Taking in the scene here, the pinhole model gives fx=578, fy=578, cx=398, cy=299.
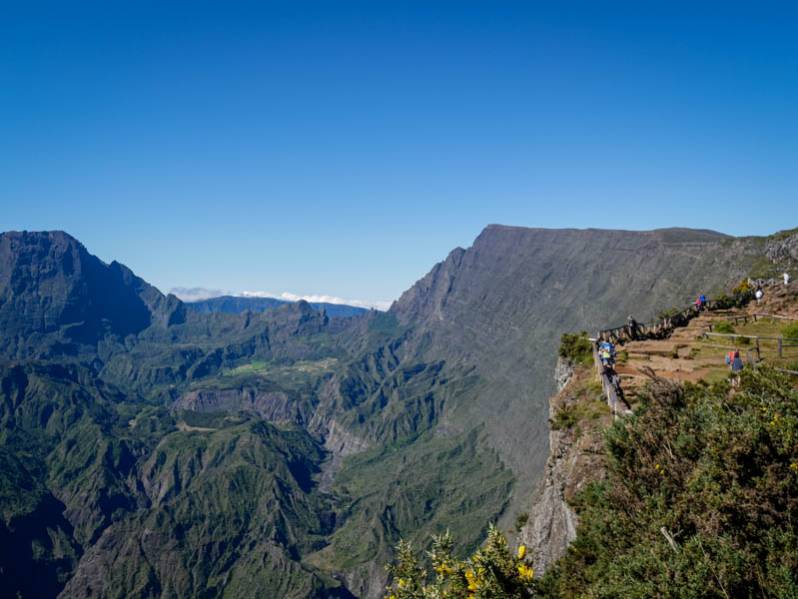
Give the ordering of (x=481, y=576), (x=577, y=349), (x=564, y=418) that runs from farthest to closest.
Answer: (x=577, y=349) → (x=564, y=418) → (x=481, y=576)

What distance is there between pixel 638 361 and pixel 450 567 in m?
29.0

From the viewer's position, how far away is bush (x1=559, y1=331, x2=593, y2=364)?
1962 inches

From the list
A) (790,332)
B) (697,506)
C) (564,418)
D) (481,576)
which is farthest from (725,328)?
(481,576)

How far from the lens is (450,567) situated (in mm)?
22453

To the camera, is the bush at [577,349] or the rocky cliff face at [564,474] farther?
the bush at [577,349]

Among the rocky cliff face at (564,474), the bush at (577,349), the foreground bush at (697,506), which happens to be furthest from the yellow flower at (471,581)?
the bush at (577,349)

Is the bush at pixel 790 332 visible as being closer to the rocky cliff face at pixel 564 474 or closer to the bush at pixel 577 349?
the bush at pixel 577 349

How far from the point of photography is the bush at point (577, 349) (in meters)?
49.8

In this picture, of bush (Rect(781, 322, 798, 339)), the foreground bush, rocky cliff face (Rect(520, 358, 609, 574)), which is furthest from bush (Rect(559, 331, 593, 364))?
the foreground bush

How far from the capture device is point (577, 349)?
2039 inches

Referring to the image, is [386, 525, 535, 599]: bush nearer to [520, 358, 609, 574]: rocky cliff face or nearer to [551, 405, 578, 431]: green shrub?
[520, 358, 609, 574]: rocky cliff face

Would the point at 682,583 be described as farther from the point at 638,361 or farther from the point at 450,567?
the point at 638,361

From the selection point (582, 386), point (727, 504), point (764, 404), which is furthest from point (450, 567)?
point (582, 386)

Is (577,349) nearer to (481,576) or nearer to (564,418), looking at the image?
(564,418)
